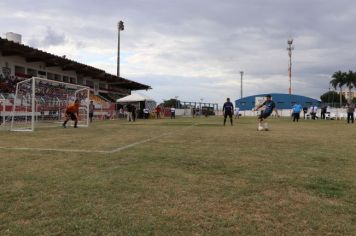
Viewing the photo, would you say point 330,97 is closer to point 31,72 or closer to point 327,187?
point 31,72

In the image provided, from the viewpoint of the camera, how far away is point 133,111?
36.4 m

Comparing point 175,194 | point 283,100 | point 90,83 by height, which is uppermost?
point 90,83

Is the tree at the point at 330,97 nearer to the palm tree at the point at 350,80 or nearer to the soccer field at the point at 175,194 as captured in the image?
the palm tree at the point at 350,80

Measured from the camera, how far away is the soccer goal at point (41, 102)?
2034 cm

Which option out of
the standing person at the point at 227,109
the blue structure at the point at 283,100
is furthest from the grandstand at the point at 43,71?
the blue structure at the point at 283,100

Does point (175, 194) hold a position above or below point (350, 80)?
below

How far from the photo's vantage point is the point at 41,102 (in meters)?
22.0

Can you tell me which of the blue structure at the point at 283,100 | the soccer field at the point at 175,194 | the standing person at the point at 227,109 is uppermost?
the blue structure at the point at 283,100

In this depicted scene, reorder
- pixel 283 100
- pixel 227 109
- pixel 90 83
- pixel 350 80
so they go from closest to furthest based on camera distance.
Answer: pixel 227 109, pixel 90 83, pixel 350 80, pixel 283 100

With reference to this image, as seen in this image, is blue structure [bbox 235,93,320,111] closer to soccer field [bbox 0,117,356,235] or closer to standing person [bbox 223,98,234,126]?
standing person [bbox 223,98,234,126]

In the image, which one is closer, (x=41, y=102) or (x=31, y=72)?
(x=41, y=102)

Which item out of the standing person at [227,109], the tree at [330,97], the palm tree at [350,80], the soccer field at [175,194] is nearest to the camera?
the soccer field at [175,194]

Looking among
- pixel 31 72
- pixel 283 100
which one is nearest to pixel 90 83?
pixel 31 72

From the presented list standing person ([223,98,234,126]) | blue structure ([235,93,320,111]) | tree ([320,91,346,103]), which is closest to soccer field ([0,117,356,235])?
standing person ([223,98,234,126])
